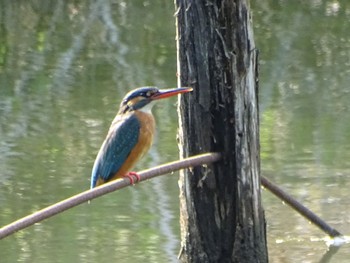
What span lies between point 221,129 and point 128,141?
2.84 feet

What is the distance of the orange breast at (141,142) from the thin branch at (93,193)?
614 millimetres

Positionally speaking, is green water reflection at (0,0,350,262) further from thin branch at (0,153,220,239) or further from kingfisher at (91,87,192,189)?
thin branch at (0,153,220,239)

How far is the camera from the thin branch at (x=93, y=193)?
5457 mm

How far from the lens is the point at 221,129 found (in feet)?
19.7

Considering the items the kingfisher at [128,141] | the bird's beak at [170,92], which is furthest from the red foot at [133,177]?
the bird's beak at [170,92]

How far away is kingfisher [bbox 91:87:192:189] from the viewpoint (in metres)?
6.66

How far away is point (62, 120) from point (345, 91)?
3033 millimetres

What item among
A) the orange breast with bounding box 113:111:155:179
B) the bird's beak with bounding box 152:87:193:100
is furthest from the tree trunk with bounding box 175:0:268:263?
the orange breast with bounding box 113:111:155:179

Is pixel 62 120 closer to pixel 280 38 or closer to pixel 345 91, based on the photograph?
pixel 345 91

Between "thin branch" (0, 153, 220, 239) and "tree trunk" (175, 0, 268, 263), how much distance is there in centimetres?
15

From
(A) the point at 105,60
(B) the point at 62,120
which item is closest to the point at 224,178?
(B) the point at 62,120

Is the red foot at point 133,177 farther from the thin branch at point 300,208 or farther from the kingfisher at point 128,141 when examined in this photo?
the thin branch at point 300,208

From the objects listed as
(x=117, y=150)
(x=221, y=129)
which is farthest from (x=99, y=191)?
(x=117, y=150)

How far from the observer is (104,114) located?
11375mm
